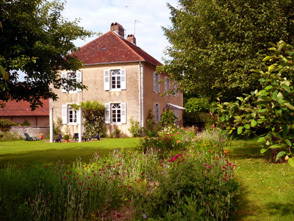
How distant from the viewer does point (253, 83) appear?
8.93m

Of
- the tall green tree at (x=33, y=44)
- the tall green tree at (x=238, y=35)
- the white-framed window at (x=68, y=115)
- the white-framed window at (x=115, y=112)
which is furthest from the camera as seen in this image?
the white-framed window at (x=68, y=115)

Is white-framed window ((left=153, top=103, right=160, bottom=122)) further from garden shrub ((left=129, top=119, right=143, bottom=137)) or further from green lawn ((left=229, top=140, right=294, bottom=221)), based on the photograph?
green lawn ((left=229, top=140, right=294, bottom=221))

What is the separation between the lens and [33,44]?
7918mm

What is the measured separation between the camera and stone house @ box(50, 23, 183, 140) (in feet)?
72.5

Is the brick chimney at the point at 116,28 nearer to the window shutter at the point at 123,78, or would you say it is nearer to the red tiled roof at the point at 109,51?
the red tiled roof at the point at 109,51

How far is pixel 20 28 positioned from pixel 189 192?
6.07 metres

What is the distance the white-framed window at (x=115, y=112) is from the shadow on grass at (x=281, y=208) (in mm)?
17333

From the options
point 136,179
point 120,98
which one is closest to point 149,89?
point 120,98

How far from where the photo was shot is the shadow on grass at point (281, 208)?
4988mm

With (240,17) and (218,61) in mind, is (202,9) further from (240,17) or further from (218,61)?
(218,61)

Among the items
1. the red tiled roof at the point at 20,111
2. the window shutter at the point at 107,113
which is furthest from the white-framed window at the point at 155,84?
the red tiled roof at the point at 20,111

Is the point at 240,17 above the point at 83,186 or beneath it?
above

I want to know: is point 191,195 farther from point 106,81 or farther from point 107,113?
point 106,81

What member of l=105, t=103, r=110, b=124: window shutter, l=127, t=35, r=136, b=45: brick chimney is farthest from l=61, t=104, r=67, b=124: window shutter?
l=127, t=35, r=136, b=45: brick chimney
